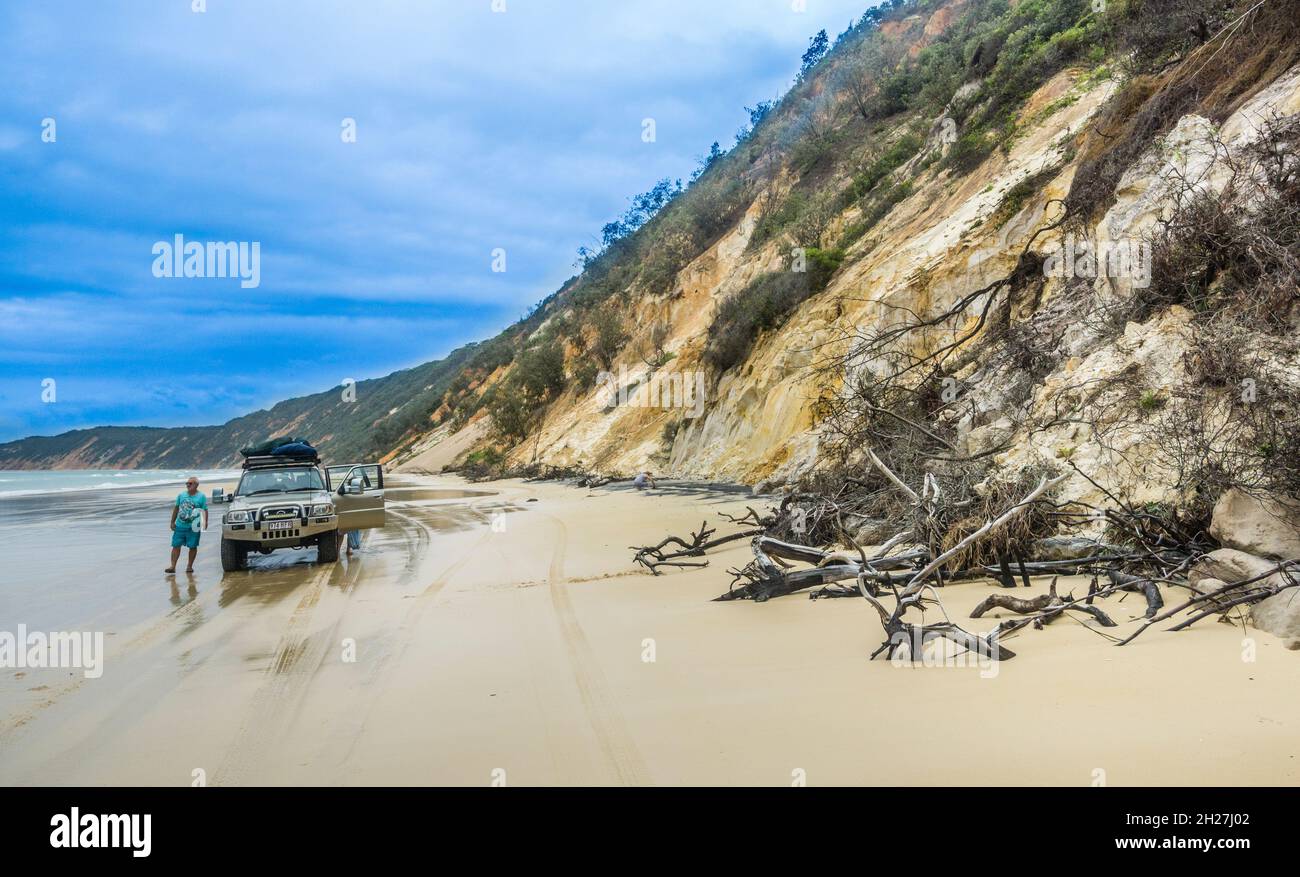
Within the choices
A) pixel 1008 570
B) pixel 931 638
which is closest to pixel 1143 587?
pixel 1008 570

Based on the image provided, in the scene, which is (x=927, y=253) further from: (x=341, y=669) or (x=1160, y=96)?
(x=341, y=669)

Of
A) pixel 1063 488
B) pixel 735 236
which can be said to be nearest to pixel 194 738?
pixel 1063 488

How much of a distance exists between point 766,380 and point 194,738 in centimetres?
1881

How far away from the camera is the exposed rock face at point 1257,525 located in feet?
16.3

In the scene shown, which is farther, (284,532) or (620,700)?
(284,532)

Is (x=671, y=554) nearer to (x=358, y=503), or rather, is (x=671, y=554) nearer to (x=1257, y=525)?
(x=358, y=503)

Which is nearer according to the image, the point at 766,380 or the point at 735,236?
the point at 766,380

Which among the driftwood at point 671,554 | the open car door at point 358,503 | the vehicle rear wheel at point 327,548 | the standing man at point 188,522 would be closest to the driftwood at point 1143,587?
the driftwood at point 671,554

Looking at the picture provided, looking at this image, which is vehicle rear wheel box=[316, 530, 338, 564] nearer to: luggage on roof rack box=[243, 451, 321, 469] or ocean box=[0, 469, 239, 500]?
luggage on roof rack box=[243, 451, 321, 469]

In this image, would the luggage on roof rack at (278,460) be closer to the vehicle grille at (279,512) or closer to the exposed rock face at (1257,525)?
the vehicle grille at (279,512)

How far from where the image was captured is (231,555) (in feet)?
34.6

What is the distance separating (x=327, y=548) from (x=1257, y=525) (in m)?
11.0

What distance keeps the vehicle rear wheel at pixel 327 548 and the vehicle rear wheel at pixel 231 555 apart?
103cm
